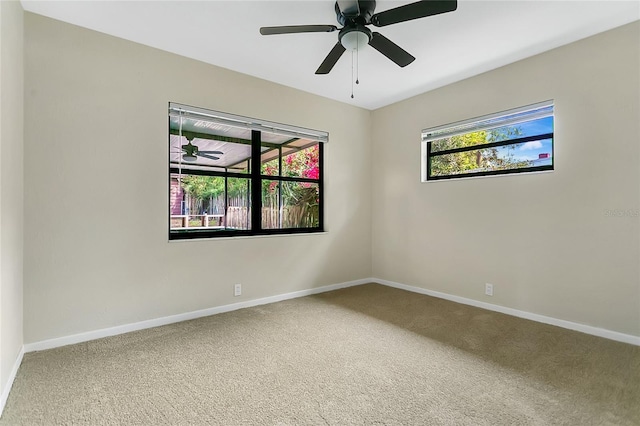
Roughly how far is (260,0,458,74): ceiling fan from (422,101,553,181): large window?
1510 millimetres

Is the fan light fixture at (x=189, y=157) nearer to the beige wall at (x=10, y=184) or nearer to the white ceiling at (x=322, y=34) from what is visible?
the white ceiling at (x=322, y=34)

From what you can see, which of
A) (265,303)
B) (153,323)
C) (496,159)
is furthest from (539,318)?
(153,323)

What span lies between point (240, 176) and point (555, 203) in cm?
311

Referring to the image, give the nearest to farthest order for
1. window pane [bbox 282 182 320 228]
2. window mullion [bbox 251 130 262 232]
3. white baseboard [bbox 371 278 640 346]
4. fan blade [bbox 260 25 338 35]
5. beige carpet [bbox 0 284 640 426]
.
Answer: beige carpet [bbox 0 284 640 426] < fan blade [bbox 260 25 338 35] < white baseboard [bbox 371 278 640 346] < window mullion [bbox 251 130 262 232] < window pane [bbox 282 182 320 228]

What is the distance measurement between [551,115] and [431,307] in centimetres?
221

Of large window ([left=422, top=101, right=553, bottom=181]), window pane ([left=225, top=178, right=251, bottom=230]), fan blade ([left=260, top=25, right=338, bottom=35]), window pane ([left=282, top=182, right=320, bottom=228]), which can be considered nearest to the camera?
fan blade ([left=260, top=25, right=338, bottom=35])

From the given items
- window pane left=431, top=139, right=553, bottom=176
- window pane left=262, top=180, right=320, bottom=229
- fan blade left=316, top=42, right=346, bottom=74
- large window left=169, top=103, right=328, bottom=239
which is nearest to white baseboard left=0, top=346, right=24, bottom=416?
large window left=169, top=103, right=328, bottom=239

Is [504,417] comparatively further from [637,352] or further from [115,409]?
[115,409]

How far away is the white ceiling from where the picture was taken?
2.29 metres

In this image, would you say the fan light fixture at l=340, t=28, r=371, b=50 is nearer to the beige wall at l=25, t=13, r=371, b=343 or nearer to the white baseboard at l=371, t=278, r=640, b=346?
the beige wall at l=25, t=13, r=371, b=343

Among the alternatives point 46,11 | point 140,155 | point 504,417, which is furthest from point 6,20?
point 504,417

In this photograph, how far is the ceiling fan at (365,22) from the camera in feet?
6.16

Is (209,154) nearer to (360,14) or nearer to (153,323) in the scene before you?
(153,323)

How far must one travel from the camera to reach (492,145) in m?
3.42
